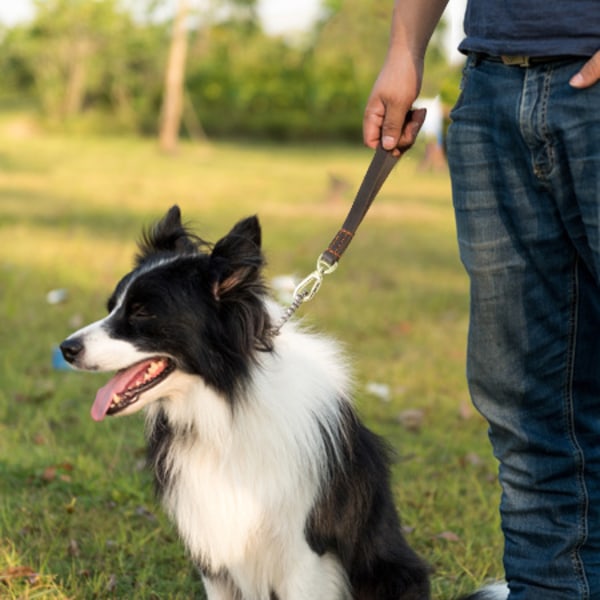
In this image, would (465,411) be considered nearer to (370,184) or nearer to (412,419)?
(412,419)

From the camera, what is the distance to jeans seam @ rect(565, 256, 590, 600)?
2.34m

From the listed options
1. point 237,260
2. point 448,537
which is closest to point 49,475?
point 448,537

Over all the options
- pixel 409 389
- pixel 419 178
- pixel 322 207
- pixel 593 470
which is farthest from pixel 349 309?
pixel 419 178

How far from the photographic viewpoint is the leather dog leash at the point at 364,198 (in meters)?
2.50

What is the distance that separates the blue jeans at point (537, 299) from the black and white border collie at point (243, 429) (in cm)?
51

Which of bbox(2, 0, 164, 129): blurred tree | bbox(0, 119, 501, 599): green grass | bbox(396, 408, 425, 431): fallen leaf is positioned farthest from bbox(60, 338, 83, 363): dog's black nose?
bbox(2, 0, 164, 129): blurred tree

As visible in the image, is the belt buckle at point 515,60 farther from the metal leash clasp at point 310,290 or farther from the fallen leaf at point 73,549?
the fallen leaf at point 73,549

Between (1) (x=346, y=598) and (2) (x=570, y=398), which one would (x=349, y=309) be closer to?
(1) (x=346, y=598)

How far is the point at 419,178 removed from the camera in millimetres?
20781

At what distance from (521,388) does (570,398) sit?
→ 126 millimetres

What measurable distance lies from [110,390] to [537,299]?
1.22 meters

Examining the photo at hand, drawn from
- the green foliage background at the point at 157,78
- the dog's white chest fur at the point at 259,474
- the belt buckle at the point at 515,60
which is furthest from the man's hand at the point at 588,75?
the green foliage background at the point at 157,78

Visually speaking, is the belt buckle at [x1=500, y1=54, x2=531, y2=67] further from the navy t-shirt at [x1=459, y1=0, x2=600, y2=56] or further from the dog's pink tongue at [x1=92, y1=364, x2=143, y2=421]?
the dog's pink tongue at [x1=92, y1=364, x2=143, y2=421]

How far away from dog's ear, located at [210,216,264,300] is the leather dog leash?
0.14 m
